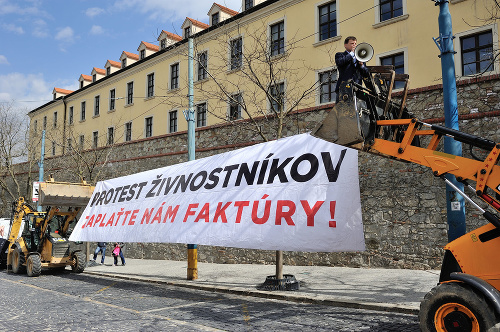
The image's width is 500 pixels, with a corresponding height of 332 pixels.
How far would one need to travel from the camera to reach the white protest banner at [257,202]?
725 centimetres

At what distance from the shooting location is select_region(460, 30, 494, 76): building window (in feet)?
55.9

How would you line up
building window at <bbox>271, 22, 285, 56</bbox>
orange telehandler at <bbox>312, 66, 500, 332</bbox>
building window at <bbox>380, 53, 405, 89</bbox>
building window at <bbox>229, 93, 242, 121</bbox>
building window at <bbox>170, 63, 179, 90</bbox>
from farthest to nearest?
1. building window at <bbox>170, 63, 179, 90</bbox>
2. building window at <bbox>271, 22, 285, 56</bbox>
3. building window at <bbox>380, 53, 405, 89</bbox>
4. building window at <bbox>229, 93, 242, 121</bbox>
5. orange telehandler at <bbox>312, 66, 500, 332</bbox>

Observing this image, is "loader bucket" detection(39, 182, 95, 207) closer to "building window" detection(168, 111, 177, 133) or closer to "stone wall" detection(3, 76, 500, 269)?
"stone wall" detection(3, 76, 500, 269)

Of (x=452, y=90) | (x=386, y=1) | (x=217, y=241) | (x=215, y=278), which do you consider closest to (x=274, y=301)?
(x=217, y=241)

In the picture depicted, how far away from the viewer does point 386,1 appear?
20.1 metres

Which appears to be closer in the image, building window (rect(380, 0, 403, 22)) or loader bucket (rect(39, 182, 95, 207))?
loader bucket (rect(39, 182, 95, 207))

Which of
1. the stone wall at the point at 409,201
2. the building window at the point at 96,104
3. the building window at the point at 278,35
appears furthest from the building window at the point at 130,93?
the stone wall at the point at 409,201

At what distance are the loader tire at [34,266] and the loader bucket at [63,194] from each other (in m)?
2.18

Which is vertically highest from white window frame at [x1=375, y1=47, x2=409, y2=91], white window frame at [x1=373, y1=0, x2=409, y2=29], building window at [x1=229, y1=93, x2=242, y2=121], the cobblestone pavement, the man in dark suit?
white window frame at [x1=373, y1=0, x2=409, y2=29]

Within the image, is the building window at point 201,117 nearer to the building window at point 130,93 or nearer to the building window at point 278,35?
the building window at point 278,35

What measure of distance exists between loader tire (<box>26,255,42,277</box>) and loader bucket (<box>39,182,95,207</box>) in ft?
7.15

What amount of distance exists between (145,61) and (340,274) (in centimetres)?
2636

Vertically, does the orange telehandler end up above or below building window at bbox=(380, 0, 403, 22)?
below

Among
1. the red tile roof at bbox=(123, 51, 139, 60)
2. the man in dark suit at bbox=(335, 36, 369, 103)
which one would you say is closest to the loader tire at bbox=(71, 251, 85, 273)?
the man in dark suit at bbox=(335, 36, 369, 103)
